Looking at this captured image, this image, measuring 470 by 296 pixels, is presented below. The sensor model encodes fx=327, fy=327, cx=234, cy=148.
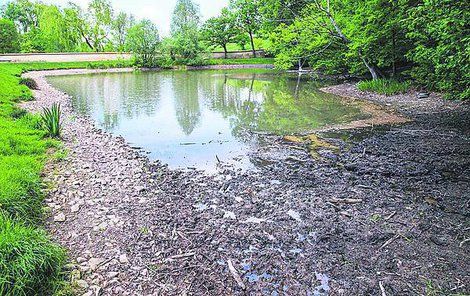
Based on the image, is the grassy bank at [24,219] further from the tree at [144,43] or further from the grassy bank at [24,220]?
the tree at [144,43]

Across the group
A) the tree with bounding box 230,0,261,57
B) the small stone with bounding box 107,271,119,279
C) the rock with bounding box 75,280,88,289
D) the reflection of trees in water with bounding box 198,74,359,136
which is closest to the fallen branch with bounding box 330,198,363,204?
the small stone with bounding box 107,271,119,279

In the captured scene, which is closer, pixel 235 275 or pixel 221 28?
pixel 235 275

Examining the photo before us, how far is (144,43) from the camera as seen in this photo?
42750 millimetres

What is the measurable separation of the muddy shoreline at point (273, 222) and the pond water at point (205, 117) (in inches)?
38.2

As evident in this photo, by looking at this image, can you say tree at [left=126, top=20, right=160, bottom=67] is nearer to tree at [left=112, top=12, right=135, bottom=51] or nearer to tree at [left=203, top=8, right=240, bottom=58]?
tree at [left=203, top=8, right=240, bottom=58]

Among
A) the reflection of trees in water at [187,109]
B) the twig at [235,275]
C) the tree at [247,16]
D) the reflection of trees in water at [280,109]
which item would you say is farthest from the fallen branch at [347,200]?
the tree at [247,16]

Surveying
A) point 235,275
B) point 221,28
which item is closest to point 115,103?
point 235,275

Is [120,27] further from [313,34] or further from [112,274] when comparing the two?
[112,274]

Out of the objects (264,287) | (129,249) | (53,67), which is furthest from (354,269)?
(53,67)

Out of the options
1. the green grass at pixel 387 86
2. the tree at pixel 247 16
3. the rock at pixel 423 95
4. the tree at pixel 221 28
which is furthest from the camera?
the tree at pixel 221 28

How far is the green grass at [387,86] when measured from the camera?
15117mm

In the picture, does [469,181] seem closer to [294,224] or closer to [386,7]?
[294,224]

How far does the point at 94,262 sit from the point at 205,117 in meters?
9.17

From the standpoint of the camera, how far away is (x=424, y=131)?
8.84m
